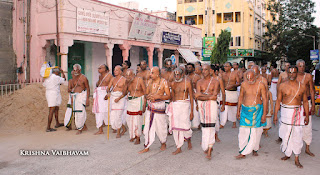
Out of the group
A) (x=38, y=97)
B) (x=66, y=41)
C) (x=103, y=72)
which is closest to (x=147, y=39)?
(x=66, y=41)

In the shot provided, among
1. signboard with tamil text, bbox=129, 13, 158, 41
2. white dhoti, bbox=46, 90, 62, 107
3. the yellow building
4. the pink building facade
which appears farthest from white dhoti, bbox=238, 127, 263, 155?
the yellow building

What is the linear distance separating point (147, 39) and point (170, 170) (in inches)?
561

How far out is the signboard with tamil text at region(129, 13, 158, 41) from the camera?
16859 mm

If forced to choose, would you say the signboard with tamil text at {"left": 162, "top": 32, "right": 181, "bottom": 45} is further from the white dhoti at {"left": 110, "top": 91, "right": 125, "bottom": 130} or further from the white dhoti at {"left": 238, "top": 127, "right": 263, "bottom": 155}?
the white dhoti at {"left": 238, "top": 127, "right": 263, "bottom": 155}

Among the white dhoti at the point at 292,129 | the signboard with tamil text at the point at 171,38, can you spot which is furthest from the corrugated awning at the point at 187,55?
the white dhoti at the point at 292,129

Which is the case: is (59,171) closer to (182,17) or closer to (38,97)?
(38,97)

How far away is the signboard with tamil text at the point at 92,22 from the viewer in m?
13.6

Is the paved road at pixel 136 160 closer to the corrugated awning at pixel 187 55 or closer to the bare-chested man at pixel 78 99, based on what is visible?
the bare-chested man at pixel 78 99

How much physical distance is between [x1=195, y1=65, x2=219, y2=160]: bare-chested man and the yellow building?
3167 cm

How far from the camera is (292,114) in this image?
5.21 meters

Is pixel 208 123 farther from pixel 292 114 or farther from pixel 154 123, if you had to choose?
pixel 292 114

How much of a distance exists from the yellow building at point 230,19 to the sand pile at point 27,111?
1153 inches

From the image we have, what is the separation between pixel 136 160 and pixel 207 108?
5.59 ft

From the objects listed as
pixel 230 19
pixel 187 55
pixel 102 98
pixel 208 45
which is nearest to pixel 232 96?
pixel 102 98
